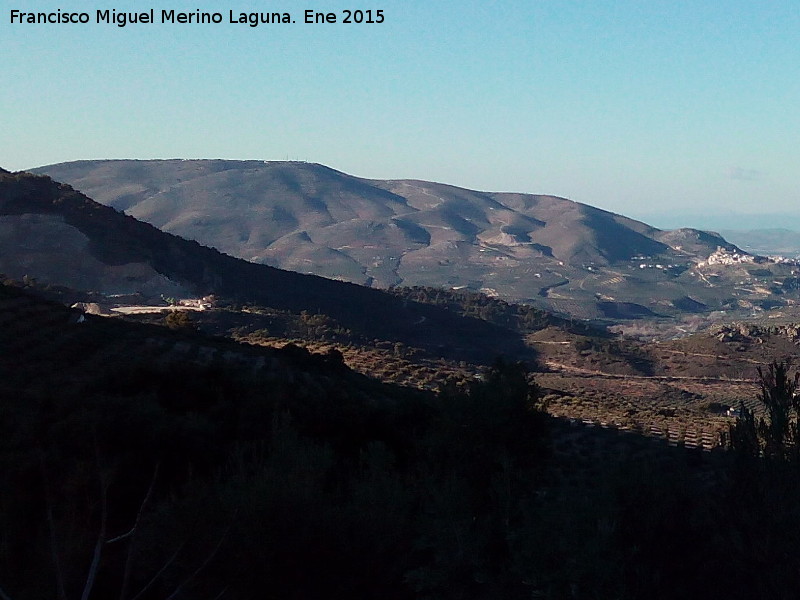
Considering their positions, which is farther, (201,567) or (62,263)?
(62,263)

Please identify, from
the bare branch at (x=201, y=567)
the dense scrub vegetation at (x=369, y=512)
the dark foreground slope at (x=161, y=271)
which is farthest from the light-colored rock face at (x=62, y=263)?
the bare branch at (x=201, y=567)

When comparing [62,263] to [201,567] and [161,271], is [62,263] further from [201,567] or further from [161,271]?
[201,567]

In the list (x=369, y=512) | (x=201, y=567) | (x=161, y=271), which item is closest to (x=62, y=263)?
(x=161, y=271)

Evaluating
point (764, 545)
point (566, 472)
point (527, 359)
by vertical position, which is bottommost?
point (527, 359)

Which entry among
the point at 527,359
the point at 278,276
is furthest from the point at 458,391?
the point at 278,276

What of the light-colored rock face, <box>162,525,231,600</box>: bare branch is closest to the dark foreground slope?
the light-colored rock face

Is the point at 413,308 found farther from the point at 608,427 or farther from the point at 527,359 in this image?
the point at 608,427

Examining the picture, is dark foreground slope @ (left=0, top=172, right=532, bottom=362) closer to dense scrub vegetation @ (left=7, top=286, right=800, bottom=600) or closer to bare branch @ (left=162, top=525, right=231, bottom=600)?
dense scrub vegetation @ (left=7, top=286, right=800, bottom=600)
